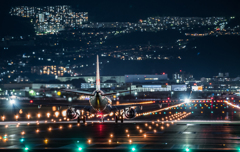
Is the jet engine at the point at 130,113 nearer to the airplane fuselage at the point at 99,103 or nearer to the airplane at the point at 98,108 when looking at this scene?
the airplane at the point at 98,108

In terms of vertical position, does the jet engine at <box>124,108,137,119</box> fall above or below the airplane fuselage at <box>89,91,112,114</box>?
below

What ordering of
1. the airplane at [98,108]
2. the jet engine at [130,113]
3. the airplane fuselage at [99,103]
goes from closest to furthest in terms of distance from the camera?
the airplane fuselage at [99,103] < the airplane at [98,108] < the jet engine at [130,113]

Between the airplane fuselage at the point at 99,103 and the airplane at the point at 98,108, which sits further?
the airplane at the point at 98,108

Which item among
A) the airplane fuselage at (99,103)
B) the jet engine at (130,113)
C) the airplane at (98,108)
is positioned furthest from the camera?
the jet engine at (130,113)

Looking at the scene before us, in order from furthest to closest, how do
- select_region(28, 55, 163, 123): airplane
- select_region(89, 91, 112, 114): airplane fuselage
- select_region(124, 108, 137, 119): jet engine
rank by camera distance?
1. select_region(124, 108, 137, 119): jet engine
2. select_region(28, 55, 163, 123): airplane
3. select_region(89, 91, 112, 114): airplane fuselage

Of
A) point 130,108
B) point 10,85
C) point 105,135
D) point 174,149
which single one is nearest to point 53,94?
→ point 10,85

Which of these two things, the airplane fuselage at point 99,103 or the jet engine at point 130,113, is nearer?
the airplane fuselage at point 99,103

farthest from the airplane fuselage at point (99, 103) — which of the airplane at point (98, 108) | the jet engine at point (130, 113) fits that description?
the jet engine at point (130, 113)

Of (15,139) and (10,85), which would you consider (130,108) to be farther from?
(10,85)

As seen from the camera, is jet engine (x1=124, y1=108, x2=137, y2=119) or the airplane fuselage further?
jet engine (x1=124, y1=108, x2=137, y2=119)

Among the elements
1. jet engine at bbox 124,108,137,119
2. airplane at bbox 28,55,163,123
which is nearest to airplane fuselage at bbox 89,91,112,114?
airplane at bbox 28,55,163,123

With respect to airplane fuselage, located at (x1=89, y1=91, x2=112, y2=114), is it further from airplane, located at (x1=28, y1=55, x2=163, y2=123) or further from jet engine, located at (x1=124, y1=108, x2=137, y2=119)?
jet engine, located at (x1=124, y1=108, x2=137, y2=119)

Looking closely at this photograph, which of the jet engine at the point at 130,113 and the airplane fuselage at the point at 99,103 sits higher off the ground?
the airplane fuselage at the point at 99,103
